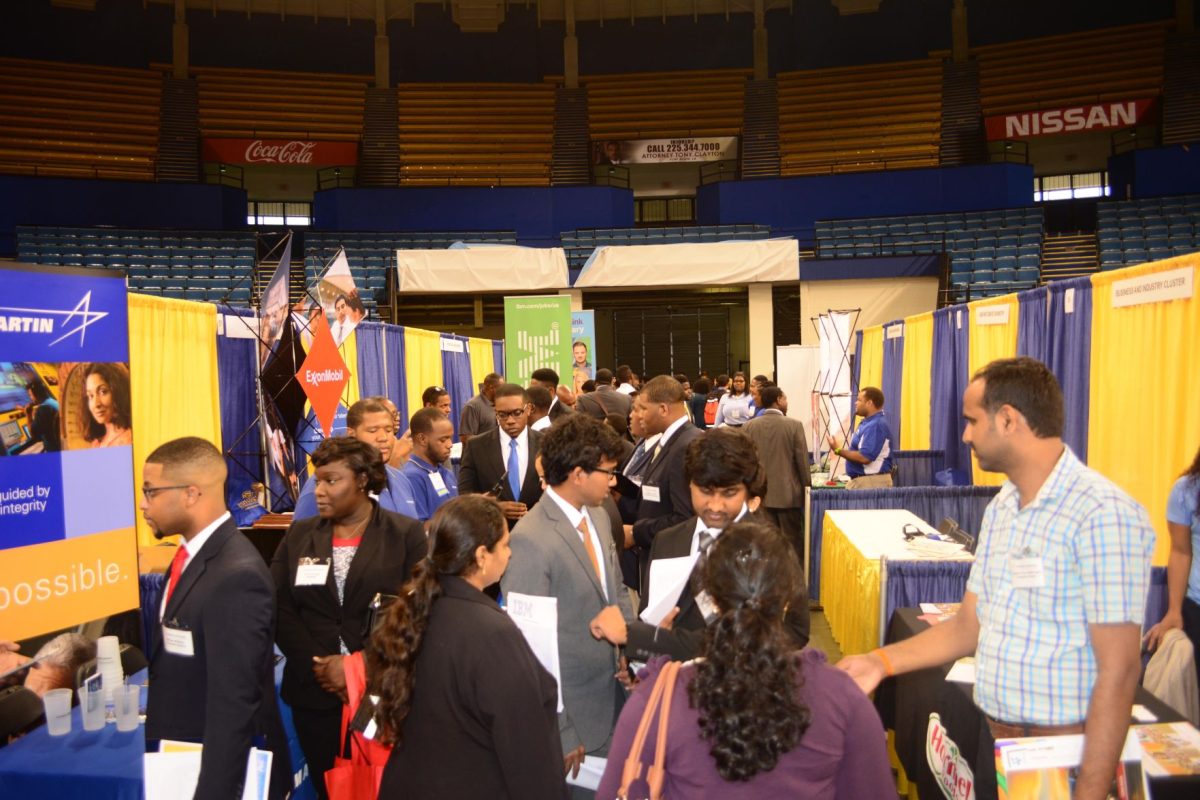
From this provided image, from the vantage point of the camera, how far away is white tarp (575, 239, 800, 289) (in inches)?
667

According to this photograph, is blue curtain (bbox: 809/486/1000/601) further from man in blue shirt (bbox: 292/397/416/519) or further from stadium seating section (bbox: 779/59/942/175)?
stadium seating section (bbox: 779/59/942/175)

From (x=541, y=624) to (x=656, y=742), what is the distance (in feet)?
2.92

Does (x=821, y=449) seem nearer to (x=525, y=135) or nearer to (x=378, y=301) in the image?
(x=378, y=301)

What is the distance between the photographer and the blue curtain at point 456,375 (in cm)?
1102

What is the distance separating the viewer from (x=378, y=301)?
55.4 feet

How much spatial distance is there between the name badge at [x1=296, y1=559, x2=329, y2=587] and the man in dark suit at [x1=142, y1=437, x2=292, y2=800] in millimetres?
466

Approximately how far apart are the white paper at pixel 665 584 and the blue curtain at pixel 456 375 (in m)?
8.53

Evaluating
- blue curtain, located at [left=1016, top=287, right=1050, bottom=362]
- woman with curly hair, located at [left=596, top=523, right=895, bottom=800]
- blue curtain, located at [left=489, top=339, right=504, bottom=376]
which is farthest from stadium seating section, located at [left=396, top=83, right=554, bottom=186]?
woman with curly hair, located at [left=596, top=523, right=895, bottom=800]

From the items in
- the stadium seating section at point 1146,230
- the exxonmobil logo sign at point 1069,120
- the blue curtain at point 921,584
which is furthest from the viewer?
the exxonmobil logo sign at point 1069,120

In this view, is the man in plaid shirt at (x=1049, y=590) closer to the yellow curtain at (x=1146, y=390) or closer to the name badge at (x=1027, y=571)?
the name badge at (x=1027, y=571)

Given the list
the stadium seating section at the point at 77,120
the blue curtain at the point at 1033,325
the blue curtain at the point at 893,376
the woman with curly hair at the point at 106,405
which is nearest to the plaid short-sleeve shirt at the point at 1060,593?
the woman with curly hair at the point at 106,405

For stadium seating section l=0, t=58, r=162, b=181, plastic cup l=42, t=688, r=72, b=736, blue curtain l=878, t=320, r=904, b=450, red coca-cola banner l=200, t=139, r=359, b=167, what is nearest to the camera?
plastic cup l=42, t=688, r=72, b=736

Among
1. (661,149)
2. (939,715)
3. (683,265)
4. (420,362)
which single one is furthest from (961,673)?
(661,149)

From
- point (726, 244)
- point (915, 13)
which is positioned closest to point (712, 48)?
point (915, 13)
